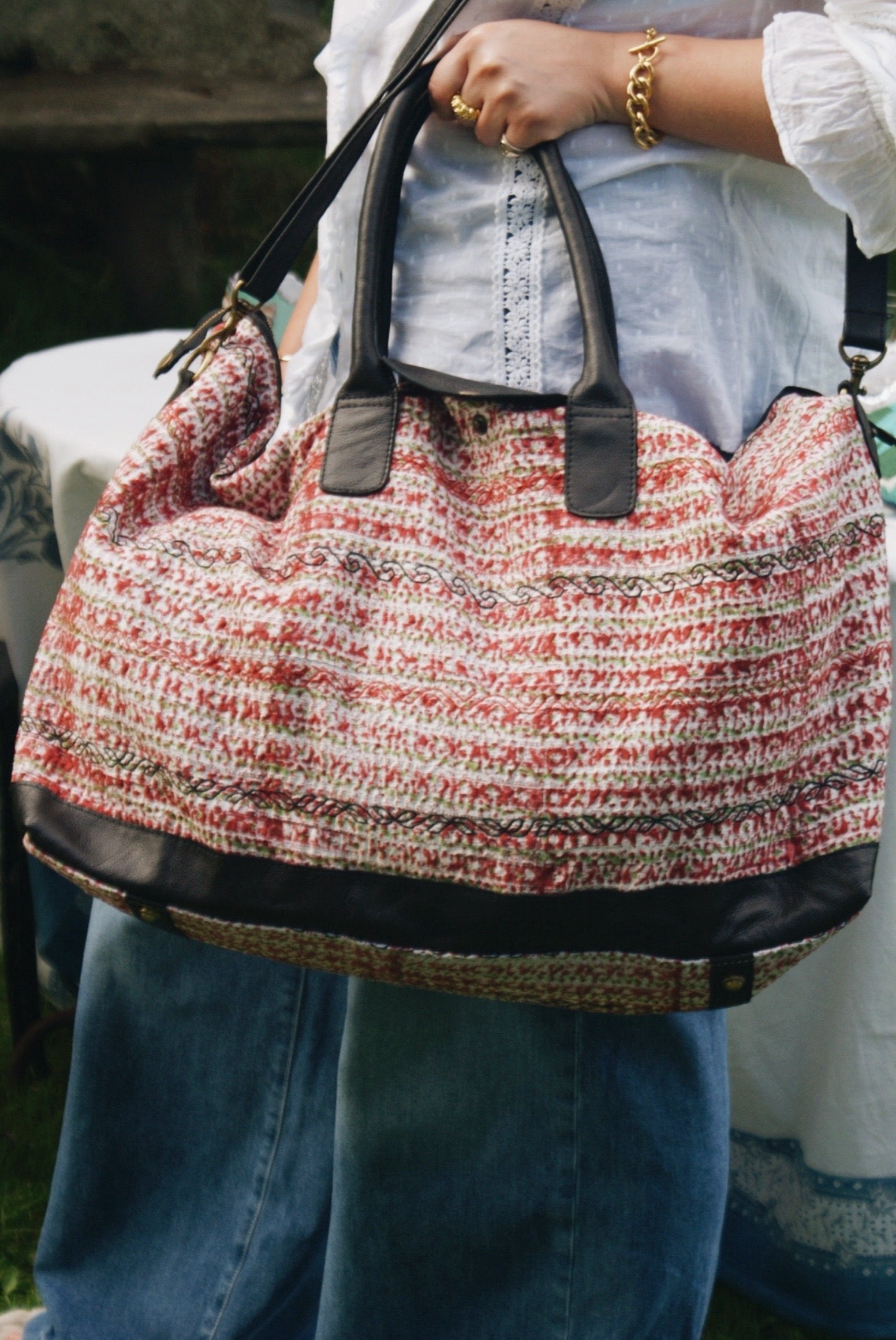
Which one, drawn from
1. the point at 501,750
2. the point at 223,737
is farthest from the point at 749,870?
the point at 223,737

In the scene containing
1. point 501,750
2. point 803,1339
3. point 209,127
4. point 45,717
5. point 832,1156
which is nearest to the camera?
point 501,750

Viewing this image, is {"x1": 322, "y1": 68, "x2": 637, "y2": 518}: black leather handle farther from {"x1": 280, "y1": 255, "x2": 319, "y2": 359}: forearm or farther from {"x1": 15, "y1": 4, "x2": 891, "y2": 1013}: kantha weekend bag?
{"x1": 280, "y1": 255, "x2": 319, "y2": 359}: forearm

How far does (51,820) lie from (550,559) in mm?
310

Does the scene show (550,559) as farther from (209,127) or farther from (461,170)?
(209,127)

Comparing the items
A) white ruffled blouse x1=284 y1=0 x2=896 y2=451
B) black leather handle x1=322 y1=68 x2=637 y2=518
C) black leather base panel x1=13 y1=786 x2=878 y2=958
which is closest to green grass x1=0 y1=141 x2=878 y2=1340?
white ruffled blouse x1=284 y1=0 x2=896 y2=451

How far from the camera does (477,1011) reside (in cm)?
72

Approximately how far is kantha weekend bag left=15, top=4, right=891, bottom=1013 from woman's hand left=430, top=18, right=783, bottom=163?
2cm

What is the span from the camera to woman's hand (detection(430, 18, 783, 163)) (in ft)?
2.02

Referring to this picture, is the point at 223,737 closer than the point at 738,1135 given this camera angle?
Yes

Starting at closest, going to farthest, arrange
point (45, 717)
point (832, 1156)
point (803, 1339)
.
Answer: point (45, 717), point (832, 1156), point (803, 1339)

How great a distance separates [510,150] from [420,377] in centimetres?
15

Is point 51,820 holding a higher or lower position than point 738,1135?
higher

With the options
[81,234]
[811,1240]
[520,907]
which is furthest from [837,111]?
[81,234]

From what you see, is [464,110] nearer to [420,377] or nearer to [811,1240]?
[420,377]
